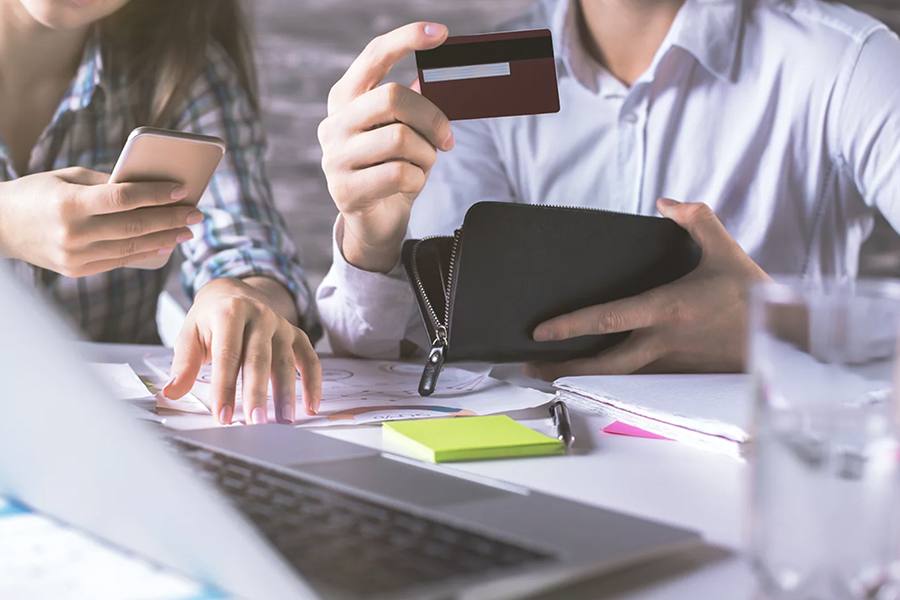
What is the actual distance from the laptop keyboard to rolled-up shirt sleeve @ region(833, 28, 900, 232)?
3.54ft

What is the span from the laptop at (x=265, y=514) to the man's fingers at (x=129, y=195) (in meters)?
0.43

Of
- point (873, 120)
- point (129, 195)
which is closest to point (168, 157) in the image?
point (129, 195)

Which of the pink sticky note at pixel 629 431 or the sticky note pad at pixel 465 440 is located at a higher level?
the sticky note pad at pixel 465 440

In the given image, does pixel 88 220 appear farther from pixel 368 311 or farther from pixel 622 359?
pixel 622 359

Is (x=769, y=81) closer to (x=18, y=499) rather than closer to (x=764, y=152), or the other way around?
(x=764, y=152)

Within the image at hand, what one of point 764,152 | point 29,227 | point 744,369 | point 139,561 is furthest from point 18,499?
point 764,152

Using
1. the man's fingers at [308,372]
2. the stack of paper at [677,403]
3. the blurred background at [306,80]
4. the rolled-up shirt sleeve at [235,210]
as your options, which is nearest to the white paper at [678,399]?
the stack of paper at [677,403]

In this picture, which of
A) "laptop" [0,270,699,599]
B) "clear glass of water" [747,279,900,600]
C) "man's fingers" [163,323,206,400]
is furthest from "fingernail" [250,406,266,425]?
"clear glass of water" [747,279,900,600]

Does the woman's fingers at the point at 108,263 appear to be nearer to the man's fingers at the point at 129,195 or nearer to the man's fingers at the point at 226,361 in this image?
the man's fingers at the point at 129,195

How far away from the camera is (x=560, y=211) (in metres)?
0.90

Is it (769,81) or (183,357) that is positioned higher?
(769,81)

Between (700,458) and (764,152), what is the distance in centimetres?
83

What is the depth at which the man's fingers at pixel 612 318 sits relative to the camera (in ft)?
3.08

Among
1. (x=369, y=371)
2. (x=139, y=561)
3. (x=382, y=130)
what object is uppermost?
(x=382, y=130)
